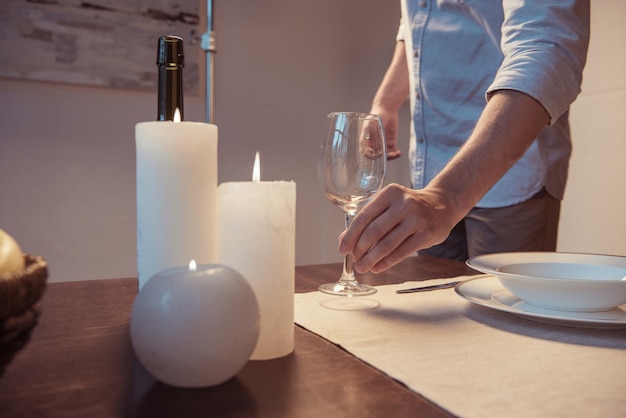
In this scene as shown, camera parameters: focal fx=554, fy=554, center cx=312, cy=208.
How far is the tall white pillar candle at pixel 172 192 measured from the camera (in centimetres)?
51

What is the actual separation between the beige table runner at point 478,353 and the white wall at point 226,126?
62.1 inches

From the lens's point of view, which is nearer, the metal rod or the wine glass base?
the wine glass base

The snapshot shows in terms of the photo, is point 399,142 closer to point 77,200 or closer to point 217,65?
point 217,65

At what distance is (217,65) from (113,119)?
468 mm

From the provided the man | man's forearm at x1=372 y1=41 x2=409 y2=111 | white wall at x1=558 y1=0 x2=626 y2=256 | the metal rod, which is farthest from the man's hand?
white wall at x1=558 y1=0 x2=626 y2=256

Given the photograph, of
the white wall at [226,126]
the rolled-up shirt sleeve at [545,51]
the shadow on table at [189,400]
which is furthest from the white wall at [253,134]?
the shadow on table at [189,400]

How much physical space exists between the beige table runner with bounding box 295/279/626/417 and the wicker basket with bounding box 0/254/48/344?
0.27m

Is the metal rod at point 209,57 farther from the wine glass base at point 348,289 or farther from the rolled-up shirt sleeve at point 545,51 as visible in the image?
the wine glass base at point 348,289

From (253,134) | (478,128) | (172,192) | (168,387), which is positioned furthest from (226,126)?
(168,387)

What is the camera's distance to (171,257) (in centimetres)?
51

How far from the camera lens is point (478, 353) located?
1.66 ft

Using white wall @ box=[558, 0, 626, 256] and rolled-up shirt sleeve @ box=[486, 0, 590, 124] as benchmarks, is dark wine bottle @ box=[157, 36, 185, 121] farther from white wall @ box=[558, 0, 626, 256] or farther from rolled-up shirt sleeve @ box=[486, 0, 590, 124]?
white wall @ box=[558, 0, 626, 256]

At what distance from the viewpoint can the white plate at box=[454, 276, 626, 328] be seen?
57 centimetres

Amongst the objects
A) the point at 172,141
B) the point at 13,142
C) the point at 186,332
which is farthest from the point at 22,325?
the point at 13,142
